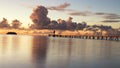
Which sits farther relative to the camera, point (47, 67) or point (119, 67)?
point (119, 67)

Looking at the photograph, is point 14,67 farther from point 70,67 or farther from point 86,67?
point 86,67

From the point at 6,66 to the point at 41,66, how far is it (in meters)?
1.81

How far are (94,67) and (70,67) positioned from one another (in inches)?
57.8

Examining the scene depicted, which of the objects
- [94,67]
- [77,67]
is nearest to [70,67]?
[77,67]

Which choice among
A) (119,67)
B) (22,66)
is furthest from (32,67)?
(119,67)

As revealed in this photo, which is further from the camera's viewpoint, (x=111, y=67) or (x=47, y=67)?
(x=111, y=67)

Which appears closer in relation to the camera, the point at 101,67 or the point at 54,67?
the point at 54,67

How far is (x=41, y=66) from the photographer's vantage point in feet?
45.5

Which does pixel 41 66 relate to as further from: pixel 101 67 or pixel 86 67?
pixel 101 67

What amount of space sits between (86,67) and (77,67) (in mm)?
570

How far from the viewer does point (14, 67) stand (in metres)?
13.4

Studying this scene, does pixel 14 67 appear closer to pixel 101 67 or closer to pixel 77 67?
pixel 77 67

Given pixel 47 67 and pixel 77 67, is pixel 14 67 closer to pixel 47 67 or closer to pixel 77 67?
pixel 47 67

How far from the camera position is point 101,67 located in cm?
1475
